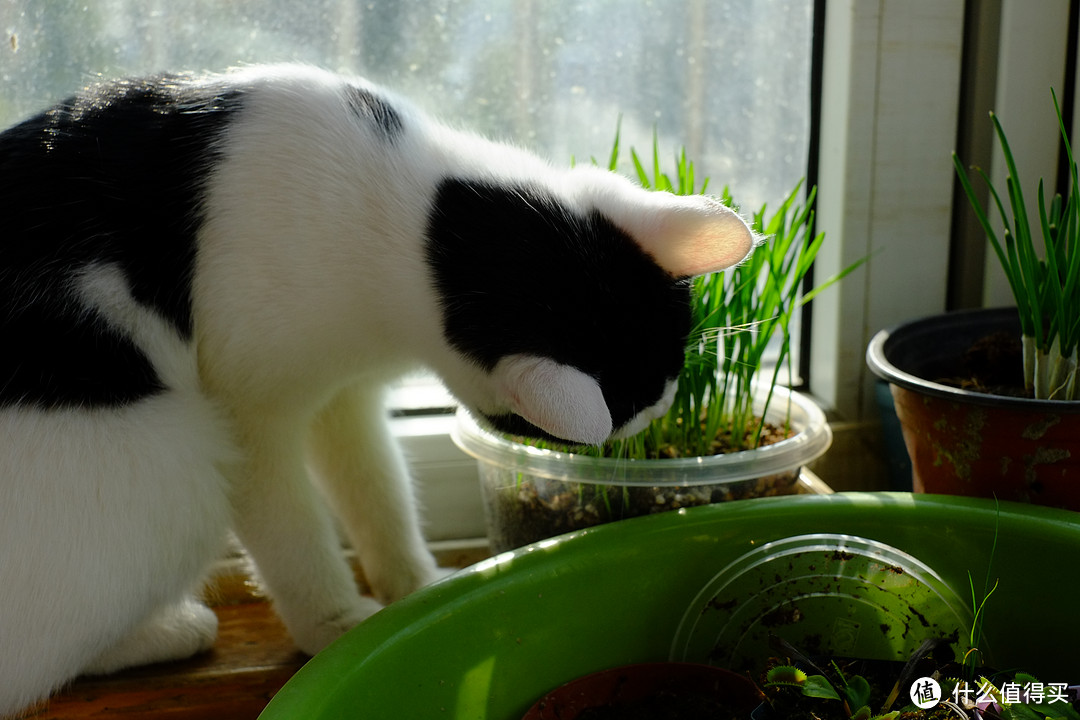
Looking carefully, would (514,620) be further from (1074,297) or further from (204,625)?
(1074,297)

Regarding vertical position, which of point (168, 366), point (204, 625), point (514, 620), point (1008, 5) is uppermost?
point (1008, 5)

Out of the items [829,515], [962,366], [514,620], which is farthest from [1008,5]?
[514,620]

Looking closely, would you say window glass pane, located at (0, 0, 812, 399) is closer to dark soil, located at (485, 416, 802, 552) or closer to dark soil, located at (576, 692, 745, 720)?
dark soil, located at (485, 416, 802, 552)

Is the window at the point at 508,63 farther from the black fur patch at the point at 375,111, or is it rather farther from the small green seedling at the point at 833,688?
the small green seedling at the point at 833,688

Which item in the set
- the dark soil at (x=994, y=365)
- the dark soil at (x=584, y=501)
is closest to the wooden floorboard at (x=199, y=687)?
the dark soil at (x=584, y=501)

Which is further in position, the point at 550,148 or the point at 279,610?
the point at 550,148

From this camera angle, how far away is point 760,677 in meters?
0.67

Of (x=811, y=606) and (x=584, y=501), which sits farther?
(x=584, y=501)

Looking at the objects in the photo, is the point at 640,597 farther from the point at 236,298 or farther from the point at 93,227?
the point at 93,227

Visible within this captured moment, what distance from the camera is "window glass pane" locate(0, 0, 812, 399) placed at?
0.95m

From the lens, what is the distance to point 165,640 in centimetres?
84

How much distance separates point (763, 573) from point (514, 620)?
Result: 0.20 metres

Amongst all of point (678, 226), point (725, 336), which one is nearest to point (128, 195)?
point (678, 226)

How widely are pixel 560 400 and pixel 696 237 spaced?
166mm
